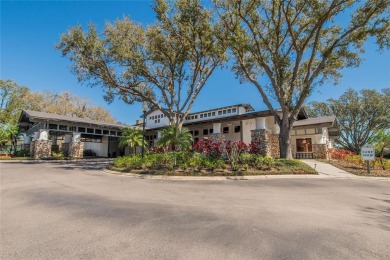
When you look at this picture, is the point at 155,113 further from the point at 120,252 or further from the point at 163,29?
the point at 120,252

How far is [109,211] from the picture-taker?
19.3 ft

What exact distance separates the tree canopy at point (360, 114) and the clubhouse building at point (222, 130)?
49.7 ft

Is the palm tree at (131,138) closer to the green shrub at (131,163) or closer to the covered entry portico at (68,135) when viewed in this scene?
the green shrub at (131,163)

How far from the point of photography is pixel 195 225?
4738 mm

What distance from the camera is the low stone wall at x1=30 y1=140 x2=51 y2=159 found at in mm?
26516

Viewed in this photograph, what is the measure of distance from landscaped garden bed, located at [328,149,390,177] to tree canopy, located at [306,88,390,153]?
22.6 meters

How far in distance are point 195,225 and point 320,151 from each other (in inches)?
871

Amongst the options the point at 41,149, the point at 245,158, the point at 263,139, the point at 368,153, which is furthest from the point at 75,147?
the point at 368,153

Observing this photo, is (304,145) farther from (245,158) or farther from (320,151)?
(245,158)

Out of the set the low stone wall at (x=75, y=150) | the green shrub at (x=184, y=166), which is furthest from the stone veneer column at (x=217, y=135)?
the low stone wall at (x=75, y=150)

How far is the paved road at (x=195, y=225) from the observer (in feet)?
11.6

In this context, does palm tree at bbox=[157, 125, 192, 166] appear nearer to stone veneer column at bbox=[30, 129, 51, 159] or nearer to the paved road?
the paved road

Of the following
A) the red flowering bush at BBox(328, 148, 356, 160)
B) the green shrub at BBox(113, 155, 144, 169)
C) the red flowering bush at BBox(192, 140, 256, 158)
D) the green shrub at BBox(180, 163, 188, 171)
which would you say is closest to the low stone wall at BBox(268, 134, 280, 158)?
the red flowering bush at BBox(328, 148, 356, 160)

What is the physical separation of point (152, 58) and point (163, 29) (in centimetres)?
297
